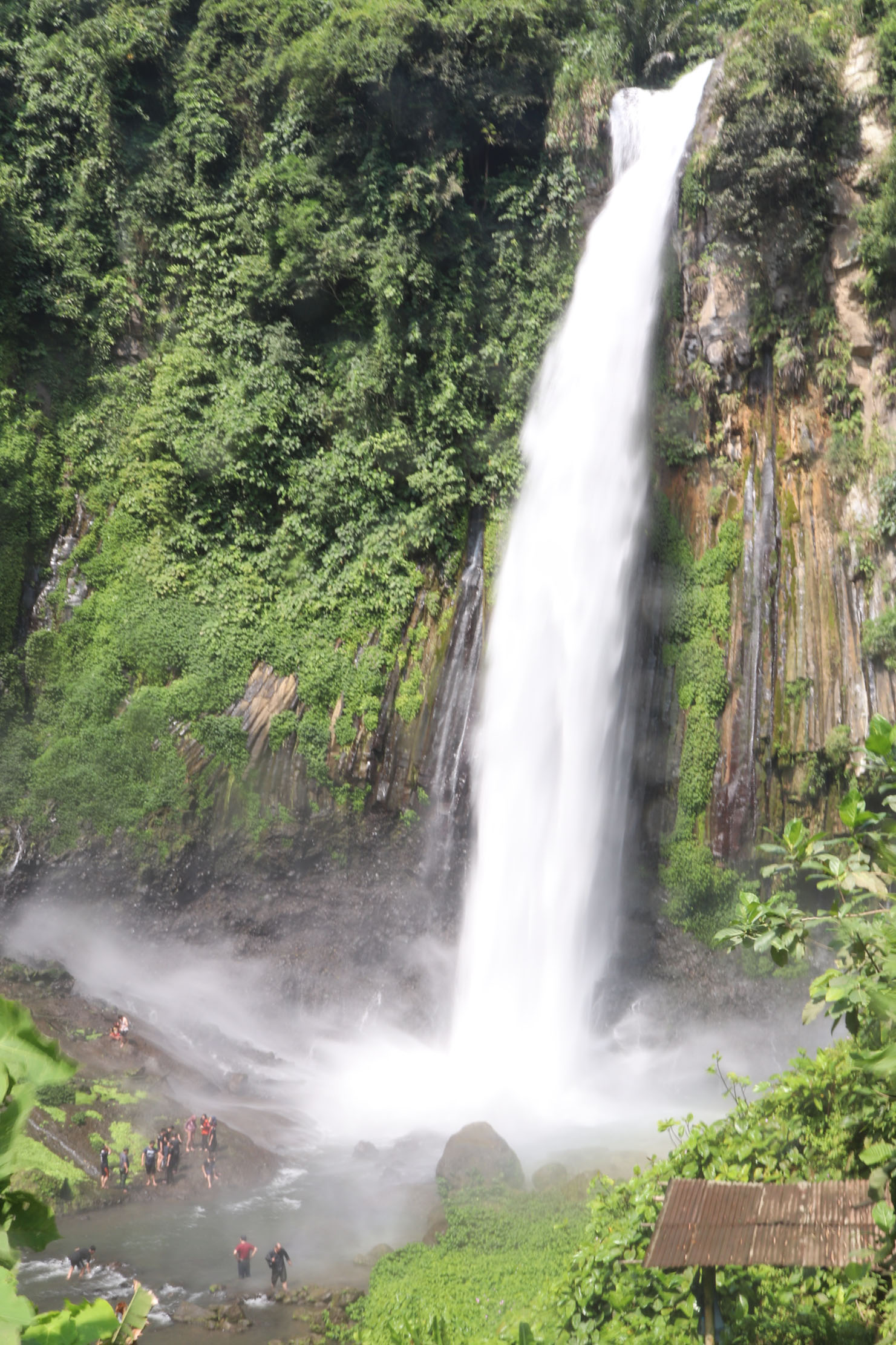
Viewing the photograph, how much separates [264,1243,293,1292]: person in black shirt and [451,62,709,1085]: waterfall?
5.00 metres

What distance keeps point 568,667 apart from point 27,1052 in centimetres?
1320

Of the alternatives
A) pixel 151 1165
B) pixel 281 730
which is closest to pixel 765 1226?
pixel 151 1165

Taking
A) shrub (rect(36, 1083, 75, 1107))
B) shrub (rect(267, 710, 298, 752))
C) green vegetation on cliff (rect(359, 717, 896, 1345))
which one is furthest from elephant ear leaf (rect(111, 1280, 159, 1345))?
shrub (rect(267, 710, 298, 752))

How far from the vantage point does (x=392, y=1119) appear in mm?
11336

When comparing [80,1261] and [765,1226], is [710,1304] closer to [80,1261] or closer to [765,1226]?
[765,1226]

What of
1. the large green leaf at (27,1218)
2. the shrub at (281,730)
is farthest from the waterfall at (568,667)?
the large green leaf at (27,1218)

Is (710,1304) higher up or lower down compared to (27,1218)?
lower down

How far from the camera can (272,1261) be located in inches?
310

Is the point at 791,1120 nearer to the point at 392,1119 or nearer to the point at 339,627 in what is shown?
the point at 392,1119

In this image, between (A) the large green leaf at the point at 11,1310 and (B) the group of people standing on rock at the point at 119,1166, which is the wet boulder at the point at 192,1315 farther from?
(A) the large green leaf at the point at 11,1310

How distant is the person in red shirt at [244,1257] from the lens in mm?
8008

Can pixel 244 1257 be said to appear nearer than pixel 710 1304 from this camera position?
No

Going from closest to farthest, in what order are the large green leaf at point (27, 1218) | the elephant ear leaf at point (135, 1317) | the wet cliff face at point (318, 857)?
the large green leaf at point (27, 1218)
the elephant ear leaf at point (135, 1317)
the wet cliff face at point (318, 857)

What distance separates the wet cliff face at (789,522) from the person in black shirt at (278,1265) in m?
7.99
